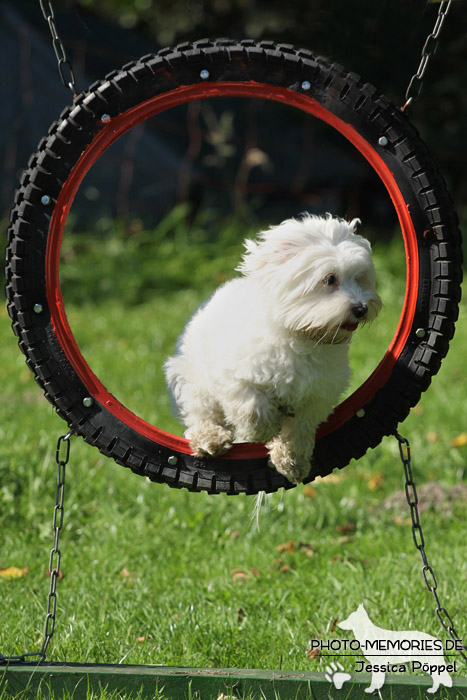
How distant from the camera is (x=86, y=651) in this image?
3.58 m

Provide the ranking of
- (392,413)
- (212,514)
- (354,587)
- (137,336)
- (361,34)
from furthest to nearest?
1. (361,34)
2. (137,336)
3. (212,514)
4. (354,587)
5. (392,413)

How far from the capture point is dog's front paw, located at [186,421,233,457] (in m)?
3.03

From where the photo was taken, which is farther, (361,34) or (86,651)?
(361,34)

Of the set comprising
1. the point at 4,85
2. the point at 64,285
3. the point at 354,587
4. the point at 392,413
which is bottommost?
the point at 354,587

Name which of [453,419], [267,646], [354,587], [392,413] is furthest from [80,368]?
[453,419]

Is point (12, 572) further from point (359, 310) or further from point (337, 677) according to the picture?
point (359, 310)

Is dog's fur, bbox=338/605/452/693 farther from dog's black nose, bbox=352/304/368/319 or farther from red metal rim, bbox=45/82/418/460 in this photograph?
dog's black nose, bbox=352/304/368/319

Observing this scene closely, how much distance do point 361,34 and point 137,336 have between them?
366 centimetres

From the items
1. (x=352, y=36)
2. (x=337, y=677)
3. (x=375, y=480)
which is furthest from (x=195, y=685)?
(x=352, y=36)

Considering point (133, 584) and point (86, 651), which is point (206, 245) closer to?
point (133, 584)

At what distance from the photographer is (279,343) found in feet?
9.36

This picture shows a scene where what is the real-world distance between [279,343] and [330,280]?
296 mm

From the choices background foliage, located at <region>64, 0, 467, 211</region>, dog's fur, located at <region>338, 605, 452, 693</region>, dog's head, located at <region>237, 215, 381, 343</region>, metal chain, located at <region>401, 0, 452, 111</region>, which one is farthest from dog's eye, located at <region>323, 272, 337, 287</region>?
background foliage, located at <region>64, 0, 467, 211</region>

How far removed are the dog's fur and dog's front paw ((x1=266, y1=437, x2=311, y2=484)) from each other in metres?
0.80
